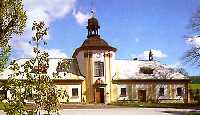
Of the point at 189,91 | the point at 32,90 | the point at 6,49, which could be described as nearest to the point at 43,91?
the point at 32,90

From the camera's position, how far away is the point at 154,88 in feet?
158

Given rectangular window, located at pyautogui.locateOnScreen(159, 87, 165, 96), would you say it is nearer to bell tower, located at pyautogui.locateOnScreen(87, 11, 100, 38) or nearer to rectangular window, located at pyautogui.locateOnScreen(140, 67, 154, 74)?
rectangular window, located at pyautogui.locateOnScreen(140, 67, 154, 74)

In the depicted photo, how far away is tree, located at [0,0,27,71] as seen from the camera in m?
9.75

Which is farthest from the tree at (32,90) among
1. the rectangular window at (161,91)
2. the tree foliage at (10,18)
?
the rectangular window at (161,91)

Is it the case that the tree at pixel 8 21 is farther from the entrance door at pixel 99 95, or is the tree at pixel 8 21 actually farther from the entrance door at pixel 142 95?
the entrance door at pixel 142 95

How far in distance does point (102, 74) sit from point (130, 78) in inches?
162

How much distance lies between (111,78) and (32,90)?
124 ft

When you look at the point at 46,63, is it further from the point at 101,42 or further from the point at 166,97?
the point at 166,97

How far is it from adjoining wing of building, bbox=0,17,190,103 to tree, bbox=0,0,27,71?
3231cm

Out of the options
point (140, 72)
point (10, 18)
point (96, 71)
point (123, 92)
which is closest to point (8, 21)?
point (10, 18)

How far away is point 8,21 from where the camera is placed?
10062 millimetres

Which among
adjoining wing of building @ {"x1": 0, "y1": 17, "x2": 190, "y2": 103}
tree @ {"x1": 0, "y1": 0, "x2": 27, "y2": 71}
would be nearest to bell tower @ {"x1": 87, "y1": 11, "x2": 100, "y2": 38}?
adjoining wing of building @ {"x1": 0, "y1": 17, "x2": 190, "y2": 103}

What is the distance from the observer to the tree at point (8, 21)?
975cm

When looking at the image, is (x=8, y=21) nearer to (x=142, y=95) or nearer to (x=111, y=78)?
(x=111, y=78)
